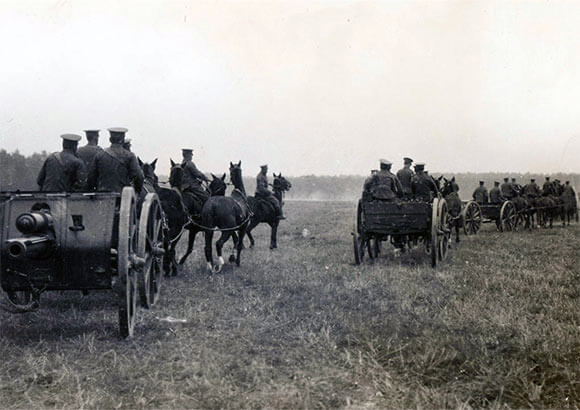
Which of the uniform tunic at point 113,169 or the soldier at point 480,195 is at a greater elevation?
the uniform tunic at point 113,169

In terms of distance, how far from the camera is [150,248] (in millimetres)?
6605

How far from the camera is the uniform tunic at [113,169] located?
6.97 meters

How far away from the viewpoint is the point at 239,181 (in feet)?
39.7

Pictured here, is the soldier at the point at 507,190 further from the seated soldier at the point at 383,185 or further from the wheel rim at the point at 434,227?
the wheel rim at the point at 434,227

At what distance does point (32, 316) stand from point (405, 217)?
688 cm

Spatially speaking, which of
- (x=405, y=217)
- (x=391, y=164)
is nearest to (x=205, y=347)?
(x=405, y=217)

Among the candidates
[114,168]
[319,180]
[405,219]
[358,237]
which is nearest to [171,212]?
[114,168]

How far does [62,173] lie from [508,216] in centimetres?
1732

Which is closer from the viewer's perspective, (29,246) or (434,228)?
(29,246)

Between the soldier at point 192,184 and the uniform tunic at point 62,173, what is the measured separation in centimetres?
374

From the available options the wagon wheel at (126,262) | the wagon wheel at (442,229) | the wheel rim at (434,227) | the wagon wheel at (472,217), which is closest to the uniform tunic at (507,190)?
the wagon wheel at (472,217)

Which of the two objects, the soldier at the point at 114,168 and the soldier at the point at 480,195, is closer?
the soldier at the point at 114,168

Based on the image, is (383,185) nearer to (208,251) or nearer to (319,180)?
(208,251)

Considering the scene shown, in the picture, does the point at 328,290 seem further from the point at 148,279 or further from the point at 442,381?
the point at 442,381
